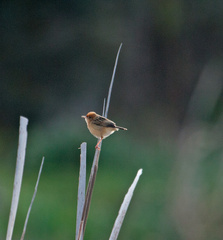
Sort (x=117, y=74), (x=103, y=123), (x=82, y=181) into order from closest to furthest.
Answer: (x=82, y=181) → (x=103, y=123) → (x=117, y=74)

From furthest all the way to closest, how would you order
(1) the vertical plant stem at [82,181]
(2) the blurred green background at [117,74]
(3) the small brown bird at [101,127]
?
(2) the blurred green background at [117,74]
(3) the small brown bird at [101,127]
(1) the vertical plant stem at [82,181]

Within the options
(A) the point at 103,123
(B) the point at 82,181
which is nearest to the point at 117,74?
(A) the point at 103,123

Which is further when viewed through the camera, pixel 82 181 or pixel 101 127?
pixel 101 127

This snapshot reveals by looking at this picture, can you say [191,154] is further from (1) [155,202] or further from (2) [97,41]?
(2) [97,41]

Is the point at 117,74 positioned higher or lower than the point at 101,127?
Result: higher

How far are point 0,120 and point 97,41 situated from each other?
105 inches

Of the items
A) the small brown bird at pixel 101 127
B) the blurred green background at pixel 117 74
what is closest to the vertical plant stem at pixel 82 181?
the small brown bird at pixel 101 127

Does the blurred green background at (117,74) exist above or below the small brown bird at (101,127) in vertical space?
above

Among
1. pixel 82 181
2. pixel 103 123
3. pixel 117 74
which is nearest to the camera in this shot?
pixel 82 181

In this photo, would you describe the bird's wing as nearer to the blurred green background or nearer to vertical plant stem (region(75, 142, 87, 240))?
vertical plant stem (region(75, 142, 87, 240))

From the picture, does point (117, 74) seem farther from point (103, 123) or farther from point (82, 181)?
point (82, 181)

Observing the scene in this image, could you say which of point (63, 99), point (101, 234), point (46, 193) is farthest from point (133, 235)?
point (63, 99)

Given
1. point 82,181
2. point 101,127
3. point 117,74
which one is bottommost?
point 82,181

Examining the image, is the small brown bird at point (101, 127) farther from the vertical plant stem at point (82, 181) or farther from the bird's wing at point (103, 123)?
the vertical plant stem at point (82, 181)
